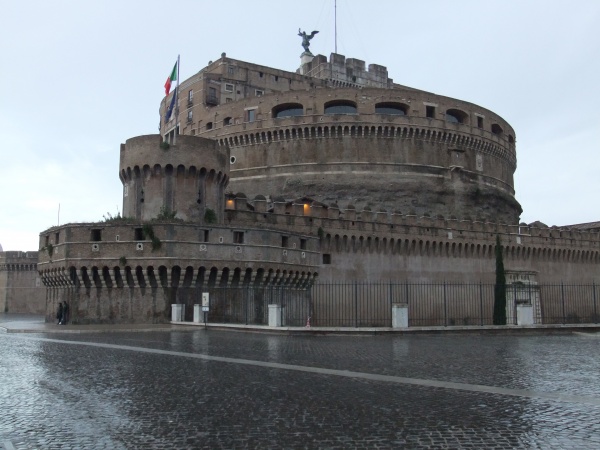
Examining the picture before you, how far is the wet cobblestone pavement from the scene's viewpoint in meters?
5.91

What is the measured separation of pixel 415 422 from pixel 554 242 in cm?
4343

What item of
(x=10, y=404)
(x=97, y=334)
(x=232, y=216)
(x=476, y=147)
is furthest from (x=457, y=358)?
(x=476, y=147)

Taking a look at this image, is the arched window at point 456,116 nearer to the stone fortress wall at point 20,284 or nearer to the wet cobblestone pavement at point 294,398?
the stone fortress wall at point 20,284

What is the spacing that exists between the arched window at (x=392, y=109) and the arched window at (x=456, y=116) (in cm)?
422

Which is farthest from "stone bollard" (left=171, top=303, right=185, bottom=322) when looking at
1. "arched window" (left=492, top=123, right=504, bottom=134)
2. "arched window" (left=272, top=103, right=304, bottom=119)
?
"arched window" (left=492, top=123, right=504, bottom=134)

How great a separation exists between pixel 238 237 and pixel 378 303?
13732 mm

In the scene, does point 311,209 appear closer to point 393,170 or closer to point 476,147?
point 393,170

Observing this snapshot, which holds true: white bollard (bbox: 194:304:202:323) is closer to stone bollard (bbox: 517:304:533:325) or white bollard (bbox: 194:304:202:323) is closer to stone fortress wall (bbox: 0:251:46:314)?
stone bollard (bbox: 517:304:533:325)

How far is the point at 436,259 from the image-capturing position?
3981 centimetres

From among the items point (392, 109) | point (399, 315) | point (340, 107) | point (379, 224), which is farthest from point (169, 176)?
point (392, 109)

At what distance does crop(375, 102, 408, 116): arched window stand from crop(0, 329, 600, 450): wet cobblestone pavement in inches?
1435

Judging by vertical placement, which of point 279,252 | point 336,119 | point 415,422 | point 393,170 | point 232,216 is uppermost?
point 336,119

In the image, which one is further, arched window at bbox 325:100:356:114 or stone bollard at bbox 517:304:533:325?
arched window at bbox 325:100:356:114

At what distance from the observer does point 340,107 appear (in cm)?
4875
